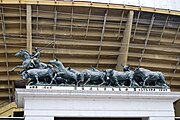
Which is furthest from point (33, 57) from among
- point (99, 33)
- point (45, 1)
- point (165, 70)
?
point (165, 70)

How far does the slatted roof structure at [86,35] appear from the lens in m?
29.2

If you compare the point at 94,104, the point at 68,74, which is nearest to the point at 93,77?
the point at 68,74

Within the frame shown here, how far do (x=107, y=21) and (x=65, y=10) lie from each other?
3.74 m

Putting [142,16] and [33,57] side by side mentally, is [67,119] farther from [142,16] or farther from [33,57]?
[142,16]

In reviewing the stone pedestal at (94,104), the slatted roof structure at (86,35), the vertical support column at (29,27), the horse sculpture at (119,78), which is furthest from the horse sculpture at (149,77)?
the vertical support column at (29,27)

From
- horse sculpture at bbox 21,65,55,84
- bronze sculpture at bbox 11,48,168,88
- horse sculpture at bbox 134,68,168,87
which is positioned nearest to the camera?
horse sculpture at bbox 21,65,55,84

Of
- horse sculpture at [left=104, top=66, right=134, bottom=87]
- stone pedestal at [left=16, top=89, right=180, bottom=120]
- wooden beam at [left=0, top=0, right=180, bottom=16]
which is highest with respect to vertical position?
wooden beam at [left=0, top=0, right=180, bottom=16]

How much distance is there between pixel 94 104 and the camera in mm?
17391

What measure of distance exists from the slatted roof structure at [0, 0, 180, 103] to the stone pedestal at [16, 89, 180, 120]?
12436mm

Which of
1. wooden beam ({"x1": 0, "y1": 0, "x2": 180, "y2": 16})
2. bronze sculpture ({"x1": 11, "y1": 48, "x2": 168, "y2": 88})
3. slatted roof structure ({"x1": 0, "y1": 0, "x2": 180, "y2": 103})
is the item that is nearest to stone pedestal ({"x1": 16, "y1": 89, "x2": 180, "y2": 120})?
bronze sculpture ({"x1": 11, "y1": 48, "x2": 168, "y2": 88})

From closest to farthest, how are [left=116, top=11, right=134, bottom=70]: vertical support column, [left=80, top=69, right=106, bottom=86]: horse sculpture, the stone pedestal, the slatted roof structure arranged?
1. the stone pedestal
2. [left=80, top=69, right=106, bottom=86]: horse sculpture
3. the slatted roof structure
4. [left=116, top=11, right=134, bottom=70]: vertical support column

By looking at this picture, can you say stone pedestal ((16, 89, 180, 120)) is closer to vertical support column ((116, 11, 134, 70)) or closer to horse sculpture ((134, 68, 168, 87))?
horse sculpture ((134, 68, 168, 87))

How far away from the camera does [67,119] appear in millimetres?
17344

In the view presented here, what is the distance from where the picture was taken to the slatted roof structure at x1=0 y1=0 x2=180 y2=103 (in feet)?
95.8
